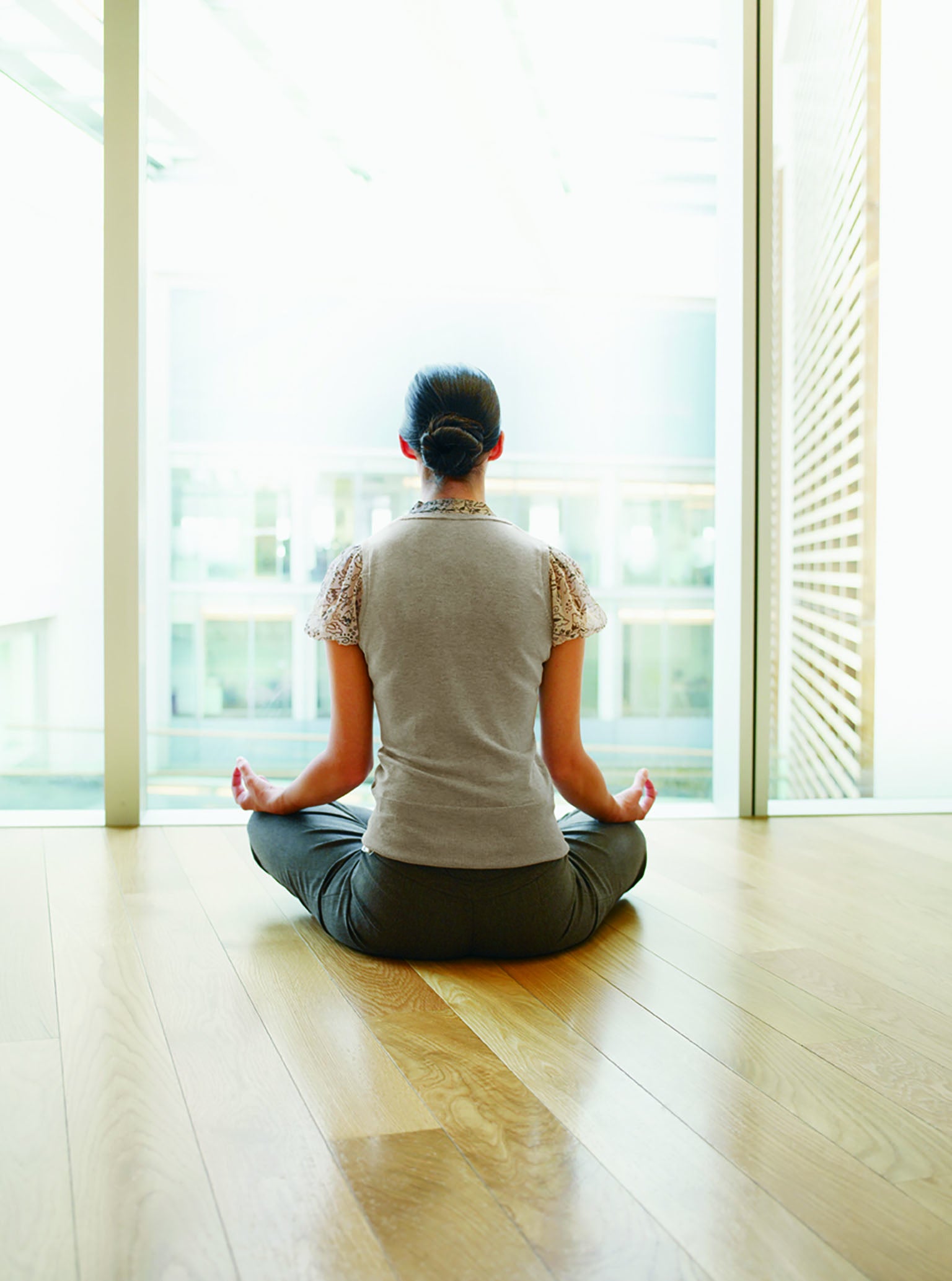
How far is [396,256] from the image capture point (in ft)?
16.3

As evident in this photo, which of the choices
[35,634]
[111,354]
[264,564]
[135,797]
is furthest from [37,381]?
[264,564]

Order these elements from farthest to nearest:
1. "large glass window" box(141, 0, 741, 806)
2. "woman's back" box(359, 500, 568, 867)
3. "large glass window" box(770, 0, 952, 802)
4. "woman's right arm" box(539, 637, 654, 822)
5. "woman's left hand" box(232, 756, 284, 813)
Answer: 1. "large glass window" box(141, 0, 741, 806)
2. "large glass window" box(770, 0, 952, 802)
3. "woman's left hand" box(232, 756, 284, 813)
4. "woman's right arm" box(539, 637, 654, 822)
5. "woman's back" box(359, 500, 568, 867)

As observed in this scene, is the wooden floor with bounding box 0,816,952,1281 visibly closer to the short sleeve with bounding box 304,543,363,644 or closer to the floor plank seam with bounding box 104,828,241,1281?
the floor plank seam with bounding box 104,828,241,1281

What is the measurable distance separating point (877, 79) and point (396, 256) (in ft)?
8.54

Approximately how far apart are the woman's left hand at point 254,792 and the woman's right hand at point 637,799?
22.4 inches

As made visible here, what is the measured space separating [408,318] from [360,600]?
3107mm

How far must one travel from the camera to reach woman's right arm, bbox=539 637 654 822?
166cm

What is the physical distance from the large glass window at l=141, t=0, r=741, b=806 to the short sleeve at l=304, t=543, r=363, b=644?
177 cm

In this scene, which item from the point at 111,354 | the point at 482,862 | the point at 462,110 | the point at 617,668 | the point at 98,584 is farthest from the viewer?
the point at 617,668

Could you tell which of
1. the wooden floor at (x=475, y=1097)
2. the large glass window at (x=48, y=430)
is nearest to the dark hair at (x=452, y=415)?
the wooden floor at (x=475, y=1097)

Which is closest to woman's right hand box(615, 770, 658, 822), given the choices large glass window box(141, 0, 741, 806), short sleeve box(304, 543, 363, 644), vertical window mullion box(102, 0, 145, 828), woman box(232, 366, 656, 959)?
woman box(232, 366, 656, 959)

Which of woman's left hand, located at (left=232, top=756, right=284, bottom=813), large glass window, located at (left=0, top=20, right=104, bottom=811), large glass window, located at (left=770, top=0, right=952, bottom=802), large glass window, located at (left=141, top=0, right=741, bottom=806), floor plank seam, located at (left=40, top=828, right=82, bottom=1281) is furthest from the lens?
large glass window, located at (left=141, top=0, right=741, bottom=806)

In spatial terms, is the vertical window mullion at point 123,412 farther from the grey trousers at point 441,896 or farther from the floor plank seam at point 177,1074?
the grey trousers at point 441,896

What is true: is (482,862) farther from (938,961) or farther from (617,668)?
(617,668)
